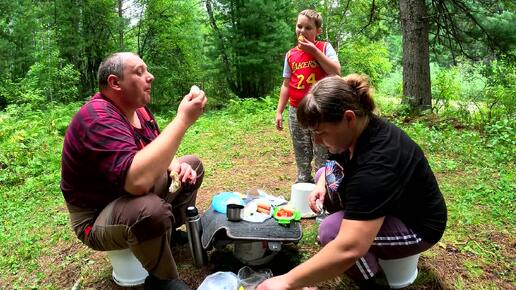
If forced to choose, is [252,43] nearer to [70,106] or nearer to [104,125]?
[70,106]

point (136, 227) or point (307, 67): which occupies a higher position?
point (307, 67)

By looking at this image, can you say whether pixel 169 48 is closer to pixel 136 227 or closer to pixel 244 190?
pixel 244 190

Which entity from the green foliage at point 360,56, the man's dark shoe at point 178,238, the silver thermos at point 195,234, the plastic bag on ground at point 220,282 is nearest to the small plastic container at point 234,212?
the silver thermos at point 195,234

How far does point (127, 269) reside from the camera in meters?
2.12

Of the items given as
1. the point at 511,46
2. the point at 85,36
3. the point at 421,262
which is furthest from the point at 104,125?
the point at 85,36

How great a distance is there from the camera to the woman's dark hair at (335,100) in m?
1.55

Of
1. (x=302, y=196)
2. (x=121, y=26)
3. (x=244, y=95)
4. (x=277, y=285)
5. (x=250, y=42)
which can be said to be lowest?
(x=244, y=95)

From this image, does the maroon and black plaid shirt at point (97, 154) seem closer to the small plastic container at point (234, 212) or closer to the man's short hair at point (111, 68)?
the man's short hair at point (111, 68)

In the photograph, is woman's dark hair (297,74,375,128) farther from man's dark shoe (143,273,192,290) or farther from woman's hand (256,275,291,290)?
man's dark shoe (143,273,192,290)

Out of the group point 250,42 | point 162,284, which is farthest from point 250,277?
point 250,42

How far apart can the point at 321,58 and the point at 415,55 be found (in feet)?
12.2

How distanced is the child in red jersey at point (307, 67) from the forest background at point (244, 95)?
1.94ft

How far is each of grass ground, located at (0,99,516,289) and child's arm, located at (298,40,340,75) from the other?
1.17 metres

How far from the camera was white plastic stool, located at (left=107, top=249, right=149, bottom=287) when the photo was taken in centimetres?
208
